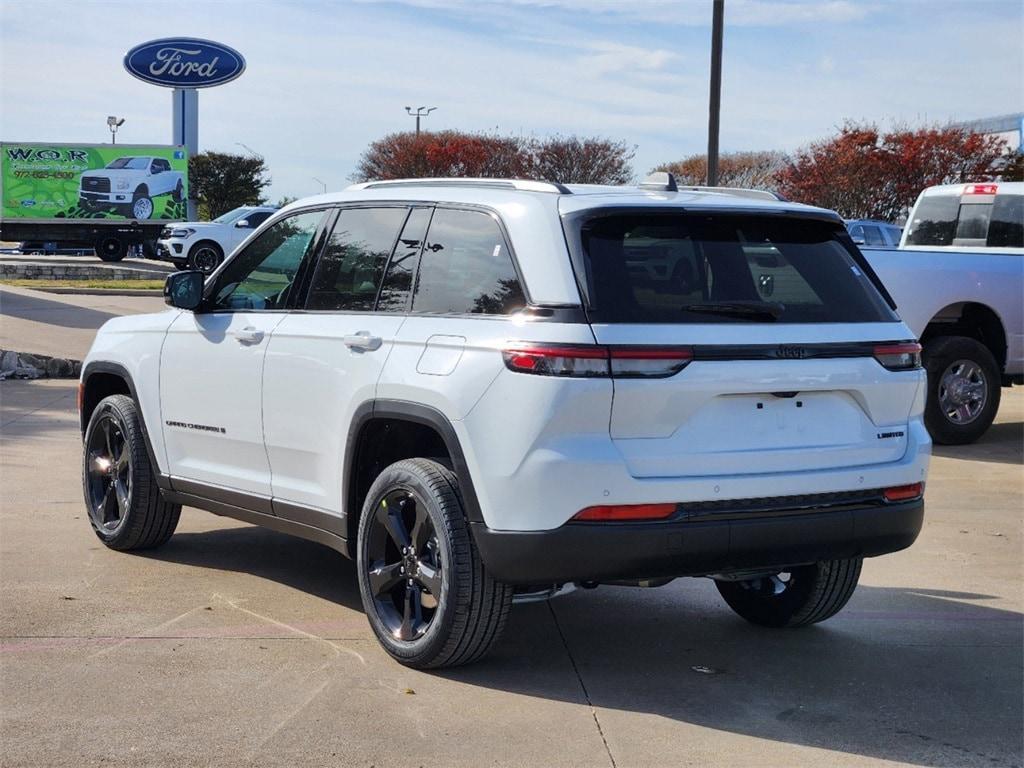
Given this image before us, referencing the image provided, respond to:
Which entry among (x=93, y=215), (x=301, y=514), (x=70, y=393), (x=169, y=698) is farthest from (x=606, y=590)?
(x=93, y=215)

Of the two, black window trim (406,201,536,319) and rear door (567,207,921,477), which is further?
black window trim (406,201,536,319)

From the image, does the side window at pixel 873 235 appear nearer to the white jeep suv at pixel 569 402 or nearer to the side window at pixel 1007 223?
the side window at pixel 1007 223

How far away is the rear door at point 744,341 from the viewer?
470 centimetres

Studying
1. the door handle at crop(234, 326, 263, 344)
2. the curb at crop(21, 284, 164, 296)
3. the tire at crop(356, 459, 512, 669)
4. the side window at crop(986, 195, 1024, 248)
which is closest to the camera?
the tire at crop(356, 459, 512, 669)

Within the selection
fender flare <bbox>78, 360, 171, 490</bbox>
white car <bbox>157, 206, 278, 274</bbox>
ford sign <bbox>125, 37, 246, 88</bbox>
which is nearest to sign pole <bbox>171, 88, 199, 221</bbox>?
ford sign <bbox>125, 37, 246, 88</bbox>

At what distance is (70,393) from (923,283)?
7.75m

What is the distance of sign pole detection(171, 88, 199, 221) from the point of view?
159ft

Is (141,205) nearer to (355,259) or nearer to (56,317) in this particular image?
(56,317)

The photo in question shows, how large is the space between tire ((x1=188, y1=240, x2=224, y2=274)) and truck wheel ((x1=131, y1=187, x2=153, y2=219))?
8.64 meters

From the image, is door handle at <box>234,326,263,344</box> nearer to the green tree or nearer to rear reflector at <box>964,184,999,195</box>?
rear reflector at <box>964,184,999,195</box>

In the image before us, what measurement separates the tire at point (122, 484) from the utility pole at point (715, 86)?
13918 millimetres

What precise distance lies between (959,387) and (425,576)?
24.3 feet

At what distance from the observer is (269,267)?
6324mm

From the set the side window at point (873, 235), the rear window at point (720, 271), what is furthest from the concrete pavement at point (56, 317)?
the side window at point (873, 235)
